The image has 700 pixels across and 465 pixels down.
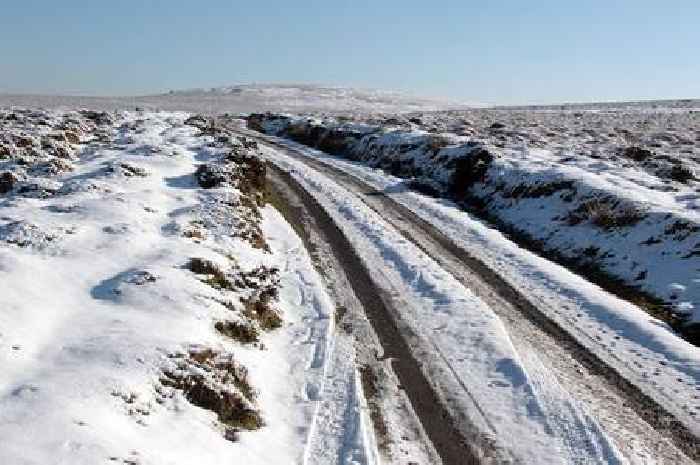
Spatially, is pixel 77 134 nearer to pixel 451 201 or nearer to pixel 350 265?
pixel 451 201

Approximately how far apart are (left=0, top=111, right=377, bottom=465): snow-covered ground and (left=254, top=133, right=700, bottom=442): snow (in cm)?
514

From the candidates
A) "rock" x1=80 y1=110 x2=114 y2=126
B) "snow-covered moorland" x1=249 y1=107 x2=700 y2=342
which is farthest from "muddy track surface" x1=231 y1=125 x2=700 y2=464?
"rock" x1=80 y1=110 x2=114 y2=126

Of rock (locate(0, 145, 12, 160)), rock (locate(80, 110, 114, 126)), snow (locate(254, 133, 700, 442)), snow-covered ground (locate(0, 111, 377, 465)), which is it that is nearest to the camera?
snow-covered ground (locate(0, 111, 377, 465))

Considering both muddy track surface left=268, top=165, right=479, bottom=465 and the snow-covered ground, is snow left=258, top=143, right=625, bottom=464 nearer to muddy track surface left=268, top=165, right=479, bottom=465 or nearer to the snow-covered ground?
muddy track surface left=268, top=165, right=479, bottom=465

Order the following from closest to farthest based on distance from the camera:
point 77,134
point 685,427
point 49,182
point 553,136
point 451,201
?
point 685,427 → point 49,182 → point 451,201 → point 77,134 → point 553,136

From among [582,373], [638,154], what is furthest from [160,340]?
[638,154]

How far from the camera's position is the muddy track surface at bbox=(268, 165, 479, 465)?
9836mm

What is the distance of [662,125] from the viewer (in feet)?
198

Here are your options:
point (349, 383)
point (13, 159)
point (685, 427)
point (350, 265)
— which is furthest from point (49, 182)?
point (685, 427)

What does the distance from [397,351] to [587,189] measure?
1513 centimetres

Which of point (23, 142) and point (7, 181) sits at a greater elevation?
point (23, 142)

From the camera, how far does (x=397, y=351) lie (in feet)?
43.0

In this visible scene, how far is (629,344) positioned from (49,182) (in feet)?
56.1

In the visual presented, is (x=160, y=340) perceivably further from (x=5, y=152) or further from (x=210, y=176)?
(x=5, y=152)
